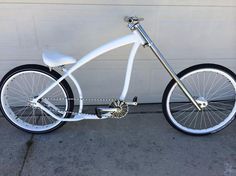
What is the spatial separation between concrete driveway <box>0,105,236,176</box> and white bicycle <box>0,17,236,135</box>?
0.46ft

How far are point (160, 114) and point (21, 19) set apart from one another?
1.85 m

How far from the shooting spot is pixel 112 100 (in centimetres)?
250

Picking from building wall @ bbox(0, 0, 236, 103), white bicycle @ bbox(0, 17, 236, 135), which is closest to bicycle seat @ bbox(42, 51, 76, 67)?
white bicycle @ bbox(0, 17, 236, 135)

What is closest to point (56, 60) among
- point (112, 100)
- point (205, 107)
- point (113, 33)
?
point (112, 100)

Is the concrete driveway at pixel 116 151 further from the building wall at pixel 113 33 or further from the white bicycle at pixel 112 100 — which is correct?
the building wall at pixel 113 33

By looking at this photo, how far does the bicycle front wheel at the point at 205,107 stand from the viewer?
266 cm

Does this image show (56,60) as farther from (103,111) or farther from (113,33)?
(113,33)

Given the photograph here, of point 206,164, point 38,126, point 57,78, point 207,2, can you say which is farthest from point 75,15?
point 206,164

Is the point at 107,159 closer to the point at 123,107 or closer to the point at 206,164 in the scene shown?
the point at 123,107

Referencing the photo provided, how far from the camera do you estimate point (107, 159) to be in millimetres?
2350

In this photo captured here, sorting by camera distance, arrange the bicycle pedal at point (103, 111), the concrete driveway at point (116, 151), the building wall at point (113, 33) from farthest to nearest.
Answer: the building wall at point (113, 33)
the bicycle pedal at point (103, 111)
the concrete driveway at point (116, 151)

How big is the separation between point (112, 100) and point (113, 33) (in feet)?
2.48

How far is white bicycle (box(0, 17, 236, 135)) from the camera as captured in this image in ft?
7.59

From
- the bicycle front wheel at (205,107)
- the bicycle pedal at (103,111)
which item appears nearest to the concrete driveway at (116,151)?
the bicycle front wheel at (205,107)
